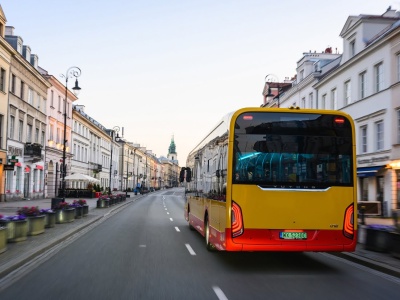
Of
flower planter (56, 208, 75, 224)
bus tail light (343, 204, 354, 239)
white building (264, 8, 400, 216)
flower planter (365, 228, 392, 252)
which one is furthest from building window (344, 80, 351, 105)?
bus tail light (343, 204, 354, 239)

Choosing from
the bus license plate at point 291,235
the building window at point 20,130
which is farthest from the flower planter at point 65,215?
the building window at point 20,130

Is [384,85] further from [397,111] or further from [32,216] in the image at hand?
[32,216]

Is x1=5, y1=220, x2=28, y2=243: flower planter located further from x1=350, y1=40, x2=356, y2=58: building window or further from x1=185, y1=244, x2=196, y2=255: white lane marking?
x1=350, y1=40, x2=356, y2=58: building window

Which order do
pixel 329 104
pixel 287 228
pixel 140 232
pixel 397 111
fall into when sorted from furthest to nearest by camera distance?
pixel 329 104
pixel 397 111
pixel 140 232
pixel 287 228

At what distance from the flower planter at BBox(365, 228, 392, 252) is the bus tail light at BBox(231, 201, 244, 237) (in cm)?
397

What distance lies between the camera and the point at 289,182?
8.99 metres

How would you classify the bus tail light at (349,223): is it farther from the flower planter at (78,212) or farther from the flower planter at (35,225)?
the flower planter at (78,212)

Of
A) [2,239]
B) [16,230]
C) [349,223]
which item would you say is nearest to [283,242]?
[349,223]

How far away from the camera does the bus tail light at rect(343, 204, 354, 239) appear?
903cm

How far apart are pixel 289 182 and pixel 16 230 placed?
718 cm

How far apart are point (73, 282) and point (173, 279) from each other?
1.65 m

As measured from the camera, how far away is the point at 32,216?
547 inches

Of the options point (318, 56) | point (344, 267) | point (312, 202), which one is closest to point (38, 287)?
point (312, 202)

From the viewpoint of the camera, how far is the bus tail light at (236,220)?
884 centimetres
